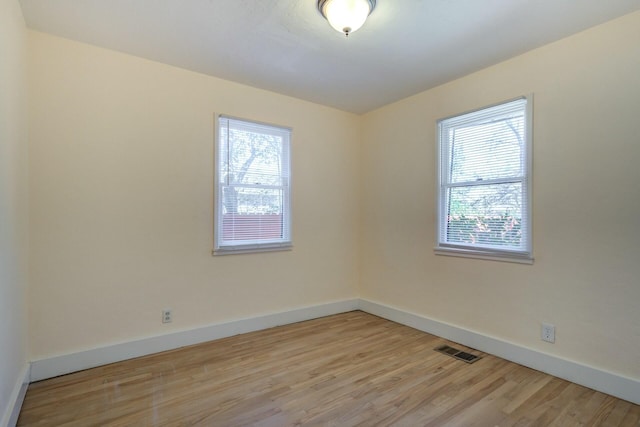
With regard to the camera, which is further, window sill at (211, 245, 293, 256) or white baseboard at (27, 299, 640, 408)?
window sill at (211, 245, 293, 256)

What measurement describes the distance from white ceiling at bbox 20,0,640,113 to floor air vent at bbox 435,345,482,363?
260 cm

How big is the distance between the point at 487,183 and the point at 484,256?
670 mm

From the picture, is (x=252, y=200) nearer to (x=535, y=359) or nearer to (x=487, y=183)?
(x=487, y=183)

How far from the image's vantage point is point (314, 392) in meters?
2.26

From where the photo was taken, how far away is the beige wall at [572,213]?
2215mm

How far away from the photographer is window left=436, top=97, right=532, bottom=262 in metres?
2.74

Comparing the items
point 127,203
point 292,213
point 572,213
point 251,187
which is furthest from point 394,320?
point 127,203

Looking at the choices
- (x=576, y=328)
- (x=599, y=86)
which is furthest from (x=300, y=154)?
(x=576, y=328)

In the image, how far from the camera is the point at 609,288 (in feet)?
7.48

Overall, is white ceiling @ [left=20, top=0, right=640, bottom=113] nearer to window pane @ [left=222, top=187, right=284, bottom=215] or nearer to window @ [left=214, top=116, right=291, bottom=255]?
window @ [left=214, top=116, right=291, bottom=255]

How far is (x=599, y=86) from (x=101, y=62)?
12.6 feet

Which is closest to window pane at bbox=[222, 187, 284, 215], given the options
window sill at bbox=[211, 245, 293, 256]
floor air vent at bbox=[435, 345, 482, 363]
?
window sill at bbox=[211, 245, 293, 256]

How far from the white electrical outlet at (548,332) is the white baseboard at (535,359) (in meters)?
0.12

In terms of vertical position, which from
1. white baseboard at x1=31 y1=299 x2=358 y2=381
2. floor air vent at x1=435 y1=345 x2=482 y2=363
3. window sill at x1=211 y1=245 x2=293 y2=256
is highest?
window sill at x1=211 y1=245 x2=293 y2=256
